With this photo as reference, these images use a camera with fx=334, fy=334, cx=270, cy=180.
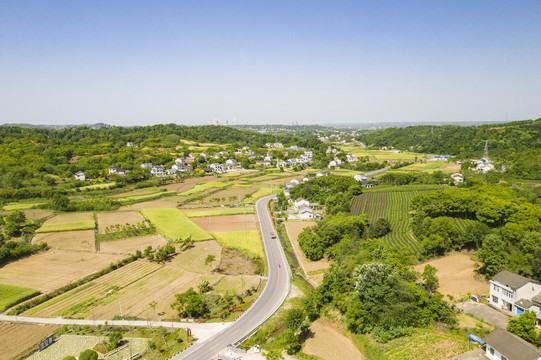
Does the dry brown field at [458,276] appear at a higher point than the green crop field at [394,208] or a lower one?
lower

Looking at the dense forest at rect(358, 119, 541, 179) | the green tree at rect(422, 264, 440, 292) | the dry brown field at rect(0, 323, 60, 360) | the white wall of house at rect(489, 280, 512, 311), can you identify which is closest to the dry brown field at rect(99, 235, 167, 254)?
the dry brown field at rect(0, 323, 60, 360)

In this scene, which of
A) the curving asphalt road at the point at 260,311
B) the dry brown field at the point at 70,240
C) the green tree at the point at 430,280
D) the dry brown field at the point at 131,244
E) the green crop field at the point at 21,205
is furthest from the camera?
the green crop field at the point at 21,205

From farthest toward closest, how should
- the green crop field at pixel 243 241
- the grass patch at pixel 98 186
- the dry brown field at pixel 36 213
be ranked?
the grass patch at pixel 98 186
the dry brown field at pixel 36 213
the green crop field at pixel 243 241

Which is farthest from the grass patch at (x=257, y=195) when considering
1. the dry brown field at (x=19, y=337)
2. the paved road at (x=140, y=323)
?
the dry brown field at (x=19, y=337)

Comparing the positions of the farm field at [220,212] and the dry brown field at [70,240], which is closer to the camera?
the dry brown field at [70,240]

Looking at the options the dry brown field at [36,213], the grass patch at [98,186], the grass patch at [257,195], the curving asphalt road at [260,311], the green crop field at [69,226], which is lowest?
the curving asphalt road at [260,311]

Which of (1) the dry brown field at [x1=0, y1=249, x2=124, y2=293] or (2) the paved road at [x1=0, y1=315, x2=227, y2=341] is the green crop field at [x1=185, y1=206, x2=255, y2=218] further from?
(2) the paved road at [x1=0, y1=315, x2=227, y2=341]

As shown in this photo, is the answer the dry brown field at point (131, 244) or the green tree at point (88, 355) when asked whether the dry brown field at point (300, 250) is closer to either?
the dry brown field at point (131, 244)
